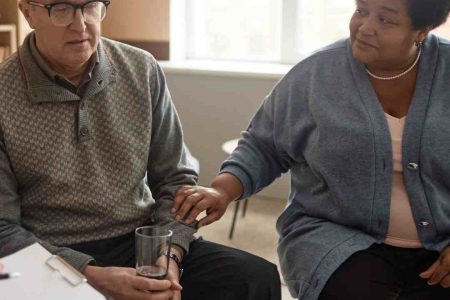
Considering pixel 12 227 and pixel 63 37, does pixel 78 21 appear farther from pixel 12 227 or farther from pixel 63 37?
pixel 12 227

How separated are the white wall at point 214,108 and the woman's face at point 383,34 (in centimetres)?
183

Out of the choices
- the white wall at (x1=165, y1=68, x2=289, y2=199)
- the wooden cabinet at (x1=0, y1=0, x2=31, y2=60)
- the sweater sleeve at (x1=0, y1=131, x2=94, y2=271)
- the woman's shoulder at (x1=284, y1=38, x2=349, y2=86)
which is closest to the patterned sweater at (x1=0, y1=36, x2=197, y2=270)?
the sweater sleeve at (x1=0, y1=131, x2=94, y2=271)

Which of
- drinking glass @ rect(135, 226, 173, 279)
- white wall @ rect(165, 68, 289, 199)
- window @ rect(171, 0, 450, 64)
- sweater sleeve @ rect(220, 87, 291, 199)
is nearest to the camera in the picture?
drinking glass @ rect(135, 226, 173, 279)

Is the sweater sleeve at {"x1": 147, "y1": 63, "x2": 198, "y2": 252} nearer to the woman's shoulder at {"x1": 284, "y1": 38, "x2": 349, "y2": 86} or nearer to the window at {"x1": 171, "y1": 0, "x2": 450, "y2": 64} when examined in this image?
the woman's shoulder at {"x1": 284, "y1": 38, "x2": 349, "y2": 86}

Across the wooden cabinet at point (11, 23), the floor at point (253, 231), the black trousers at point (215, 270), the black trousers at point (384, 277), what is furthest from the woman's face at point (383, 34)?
the wooden cabinet at point (11, 23)

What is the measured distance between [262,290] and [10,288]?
0.66m

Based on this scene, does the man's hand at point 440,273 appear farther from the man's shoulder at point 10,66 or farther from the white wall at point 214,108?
→ the white wall at point 214,108

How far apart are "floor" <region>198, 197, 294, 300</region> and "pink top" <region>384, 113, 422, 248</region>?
125 centimetres

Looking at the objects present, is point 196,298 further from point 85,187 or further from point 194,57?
point 194,57

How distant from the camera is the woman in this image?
1418mm

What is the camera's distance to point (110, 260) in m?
1.52

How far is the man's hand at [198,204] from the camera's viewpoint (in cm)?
149

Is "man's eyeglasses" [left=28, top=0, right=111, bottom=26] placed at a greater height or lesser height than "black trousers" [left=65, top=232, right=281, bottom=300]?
greater

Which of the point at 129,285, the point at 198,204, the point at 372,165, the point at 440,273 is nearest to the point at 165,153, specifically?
the point at 198,204
